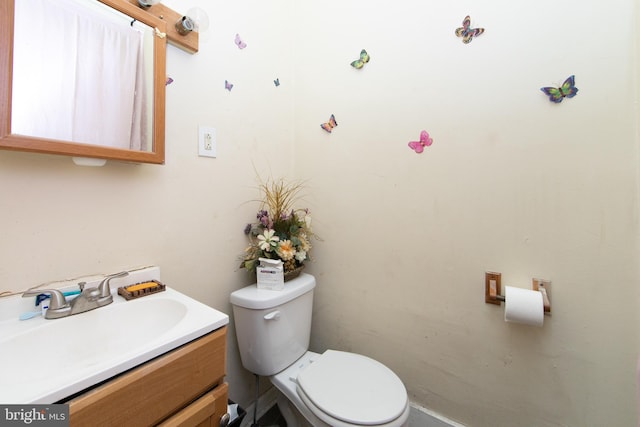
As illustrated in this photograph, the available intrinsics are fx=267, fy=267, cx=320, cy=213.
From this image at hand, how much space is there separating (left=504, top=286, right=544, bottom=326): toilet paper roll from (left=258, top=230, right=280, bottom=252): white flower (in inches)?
34.8

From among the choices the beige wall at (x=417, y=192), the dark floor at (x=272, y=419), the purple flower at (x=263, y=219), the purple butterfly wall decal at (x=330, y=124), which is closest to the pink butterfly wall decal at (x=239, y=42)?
the beige wall at (x=417, y=192)

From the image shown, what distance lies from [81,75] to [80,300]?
0.66 meters

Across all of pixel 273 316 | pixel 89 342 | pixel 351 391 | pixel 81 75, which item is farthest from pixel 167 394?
pixel 81 75

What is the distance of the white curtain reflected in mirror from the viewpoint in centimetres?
69

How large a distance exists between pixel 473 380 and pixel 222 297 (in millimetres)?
1086

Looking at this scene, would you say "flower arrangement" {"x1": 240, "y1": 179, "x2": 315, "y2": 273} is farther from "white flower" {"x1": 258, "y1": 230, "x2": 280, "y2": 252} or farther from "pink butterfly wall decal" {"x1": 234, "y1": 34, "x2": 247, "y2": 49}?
"pink butterfly wall decal" {"x1": 234, "y1": 34, "x2": 247, "y2": 49}

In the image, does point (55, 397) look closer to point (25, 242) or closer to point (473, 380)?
point (25, 242)

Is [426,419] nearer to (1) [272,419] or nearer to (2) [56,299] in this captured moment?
(1) [272,419]

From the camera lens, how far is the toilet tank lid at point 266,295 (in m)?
1.05

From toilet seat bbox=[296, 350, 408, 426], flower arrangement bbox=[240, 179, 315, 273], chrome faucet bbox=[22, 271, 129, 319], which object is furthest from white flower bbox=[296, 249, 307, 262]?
chrome faucet bbox=[22, 271, 129, 319]

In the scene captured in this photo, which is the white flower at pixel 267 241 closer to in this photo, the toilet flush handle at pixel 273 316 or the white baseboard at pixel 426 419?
the toilet flush handle at pixel 273 316

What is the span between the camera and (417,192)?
44.9 inches

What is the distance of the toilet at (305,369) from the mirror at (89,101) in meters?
0.69

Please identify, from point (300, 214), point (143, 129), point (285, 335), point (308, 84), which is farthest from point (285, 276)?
point (308, 84)
